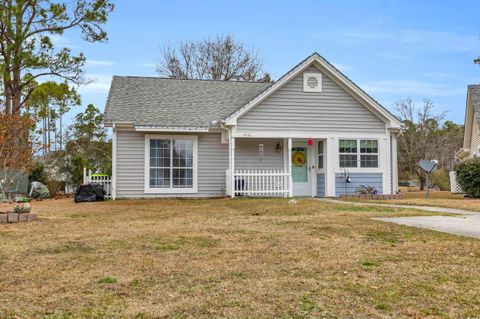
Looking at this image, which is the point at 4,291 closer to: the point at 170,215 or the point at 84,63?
the point at 170,215

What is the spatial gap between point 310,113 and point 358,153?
2353mm

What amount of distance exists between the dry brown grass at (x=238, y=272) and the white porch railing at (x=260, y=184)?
787 centimetres

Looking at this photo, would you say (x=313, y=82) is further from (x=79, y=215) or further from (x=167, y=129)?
(x=79, y=215)

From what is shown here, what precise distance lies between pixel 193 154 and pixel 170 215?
6591mm

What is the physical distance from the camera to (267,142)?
1780 cm

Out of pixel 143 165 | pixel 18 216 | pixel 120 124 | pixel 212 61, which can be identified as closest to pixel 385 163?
pixel 143 165

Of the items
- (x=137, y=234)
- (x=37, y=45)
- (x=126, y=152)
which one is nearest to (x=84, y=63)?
(x=37, y=45)

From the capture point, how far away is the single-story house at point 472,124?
81.5 feet

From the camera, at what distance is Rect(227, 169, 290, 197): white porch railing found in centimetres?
1636

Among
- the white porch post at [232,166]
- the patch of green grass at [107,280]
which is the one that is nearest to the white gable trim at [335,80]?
the white porch post at [232,166]

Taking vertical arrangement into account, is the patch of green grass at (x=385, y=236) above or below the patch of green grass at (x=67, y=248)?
above

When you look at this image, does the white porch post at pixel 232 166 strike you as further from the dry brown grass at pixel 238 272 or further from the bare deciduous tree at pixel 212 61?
the bare deciduous tree at pixel 212 61

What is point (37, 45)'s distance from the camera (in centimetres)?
2372

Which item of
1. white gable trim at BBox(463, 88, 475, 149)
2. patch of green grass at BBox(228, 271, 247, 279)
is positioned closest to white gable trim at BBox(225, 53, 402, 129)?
patch of green grass at BBox(228, 271, 247, 279)
